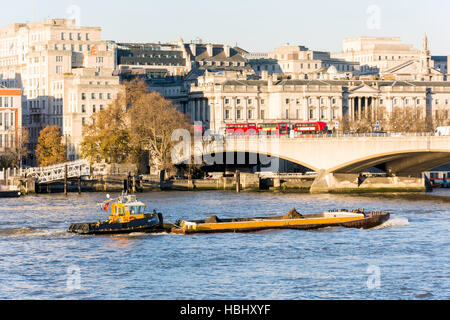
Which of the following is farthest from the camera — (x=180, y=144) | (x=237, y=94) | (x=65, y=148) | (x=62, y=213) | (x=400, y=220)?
(x=237, y=94)

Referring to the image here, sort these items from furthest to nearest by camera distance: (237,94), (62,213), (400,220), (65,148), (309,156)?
1. (237,94)
2. (65,148)
3. (309,156)
4. (62,213)
5. (400,220)

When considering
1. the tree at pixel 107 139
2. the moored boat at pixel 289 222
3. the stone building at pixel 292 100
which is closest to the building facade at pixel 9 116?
the tree at pixel 107 139

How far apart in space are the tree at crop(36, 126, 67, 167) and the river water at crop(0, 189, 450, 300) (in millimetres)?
41158

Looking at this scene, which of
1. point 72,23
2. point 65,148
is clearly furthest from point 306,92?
point 65,148

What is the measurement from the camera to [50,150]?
5335 inches

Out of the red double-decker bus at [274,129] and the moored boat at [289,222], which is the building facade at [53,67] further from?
the moored boat at [289,222]

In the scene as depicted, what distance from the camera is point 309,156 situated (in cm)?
11900

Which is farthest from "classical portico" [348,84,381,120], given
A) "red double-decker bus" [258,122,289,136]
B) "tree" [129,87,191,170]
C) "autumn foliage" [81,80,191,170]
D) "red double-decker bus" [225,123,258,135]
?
"tree" [129,87,191,170]

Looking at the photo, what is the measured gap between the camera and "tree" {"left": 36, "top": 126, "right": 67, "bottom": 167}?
436 feet

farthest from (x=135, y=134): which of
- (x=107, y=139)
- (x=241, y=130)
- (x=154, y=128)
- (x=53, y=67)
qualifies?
(x=53, y=67)

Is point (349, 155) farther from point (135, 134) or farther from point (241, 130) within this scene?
point (135, 134)

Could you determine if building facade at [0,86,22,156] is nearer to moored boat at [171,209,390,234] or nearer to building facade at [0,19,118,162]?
building facade at [0,19,118,162]

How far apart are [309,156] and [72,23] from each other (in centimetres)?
6679

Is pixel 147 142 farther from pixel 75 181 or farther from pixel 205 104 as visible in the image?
pixel 205 104
